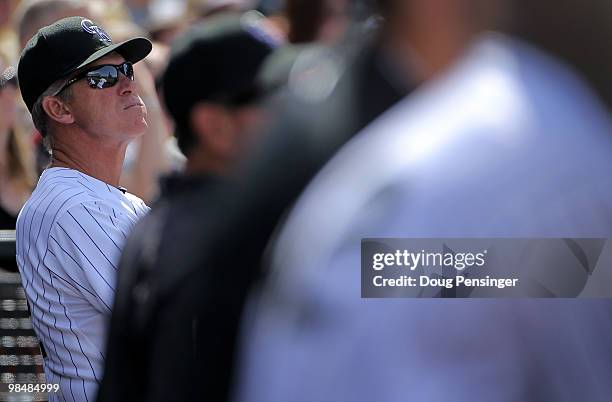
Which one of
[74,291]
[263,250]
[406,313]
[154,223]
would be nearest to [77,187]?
[74,291]

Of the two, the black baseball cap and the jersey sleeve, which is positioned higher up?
the black baseball cap

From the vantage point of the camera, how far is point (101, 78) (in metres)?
2.69

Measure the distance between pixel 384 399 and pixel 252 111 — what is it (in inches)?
46.2

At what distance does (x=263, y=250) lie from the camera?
1476mm

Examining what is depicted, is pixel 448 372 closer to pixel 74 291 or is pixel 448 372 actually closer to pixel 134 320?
pixel 134 320

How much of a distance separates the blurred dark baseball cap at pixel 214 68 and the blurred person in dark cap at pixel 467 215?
3.89 ft

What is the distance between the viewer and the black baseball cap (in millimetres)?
2627

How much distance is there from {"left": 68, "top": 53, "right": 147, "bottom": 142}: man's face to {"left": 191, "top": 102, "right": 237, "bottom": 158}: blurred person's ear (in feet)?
2.20

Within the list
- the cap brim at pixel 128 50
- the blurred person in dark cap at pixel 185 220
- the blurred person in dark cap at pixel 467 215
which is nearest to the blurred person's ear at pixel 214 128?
the blurred person in dark cap at pixel 185 220

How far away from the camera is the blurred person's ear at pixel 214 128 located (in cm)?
199

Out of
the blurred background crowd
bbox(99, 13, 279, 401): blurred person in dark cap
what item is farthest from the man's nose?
the blurred background crowd

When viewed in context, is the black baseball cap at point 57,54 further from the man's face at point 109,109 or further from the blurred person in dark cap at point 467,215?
the blurred person in dark cap at point 467,215

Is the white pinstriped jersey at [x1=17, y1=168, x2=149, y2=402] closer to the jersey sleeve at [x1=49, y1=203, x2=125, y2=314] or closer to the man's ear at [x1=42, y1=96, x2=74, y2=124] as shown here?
the jersey sleeve at [x1=49, y1=203, x2=125, y2=314]

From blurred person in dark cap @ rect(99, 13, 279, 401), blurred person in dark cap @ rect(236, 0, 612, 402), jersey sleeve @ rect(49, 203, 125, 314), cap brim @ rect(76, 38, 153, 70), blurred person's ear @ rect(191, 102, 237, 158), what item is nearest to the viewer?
blurred person in dark cap @ rect(236, 0, 612, 402)
